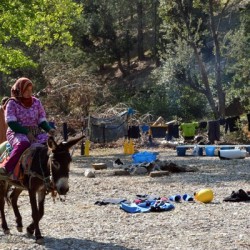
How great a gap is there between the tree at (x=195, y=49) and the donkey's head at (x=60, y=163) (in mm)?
24351

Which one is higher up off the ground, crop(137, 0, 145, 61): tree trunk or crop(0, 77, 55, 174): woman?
→ crop(137, 0, 145, 61): tree trunk

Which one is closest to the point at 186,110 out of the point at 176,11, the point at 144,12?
the point at 176,11

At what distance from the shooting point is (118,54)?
4875 cm

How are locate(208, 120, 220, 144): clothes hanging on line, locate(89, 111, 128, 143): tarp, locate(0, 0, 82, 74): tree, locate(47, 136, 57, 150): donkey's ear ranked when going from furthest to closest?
locate(89, 111, 128, 143): tarp
locate(208, 120, 220, 144): clothes hanging on line
locate(0, 0, 82, 74): tree
locate(47, 136, 57, 150): donkey's ear

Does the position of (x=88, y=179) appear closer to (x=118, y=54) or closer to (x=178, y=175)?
(x=178, y=175)

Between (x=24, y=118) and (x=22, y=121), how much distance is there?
45 mm

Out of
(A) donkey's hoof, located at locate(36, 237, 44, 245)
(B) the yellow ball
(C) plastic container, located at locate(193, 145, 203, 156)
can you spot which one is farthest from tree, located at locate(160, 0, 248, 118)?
(A) donkey's hoof, located at locate(36, 237, 44, 245)

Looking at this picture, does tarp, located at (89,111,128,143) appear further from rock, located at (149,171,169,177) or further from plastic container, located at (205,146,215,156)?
rock, located at (149,171,169,177)

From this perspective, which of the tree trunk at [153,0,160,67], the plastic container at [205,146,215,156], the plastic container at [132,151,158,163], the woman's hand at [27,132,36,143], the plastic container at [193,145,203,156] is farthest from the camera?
the tree trunk at [153,0,160,67]

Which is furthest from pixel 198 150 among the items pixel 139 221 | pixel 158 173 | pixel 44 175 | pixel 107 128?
pixel 44 175

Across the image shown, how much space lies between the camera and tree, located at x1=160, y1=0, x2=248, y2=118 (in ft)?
107

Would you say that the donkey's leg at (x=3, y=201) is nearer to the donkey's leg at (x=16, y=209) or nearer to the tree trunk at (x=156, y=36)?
the donkey's leg at (x=16, y=209)

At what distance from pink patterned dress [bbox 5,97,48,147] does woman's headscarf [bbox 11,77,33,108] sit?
58 millimetres

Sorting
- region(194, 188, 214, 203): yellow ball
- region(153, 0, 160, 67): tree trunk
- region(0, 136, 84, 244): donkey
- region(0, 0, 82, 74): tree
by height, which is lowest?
region(194, 188, 214, 203): yellow ball
